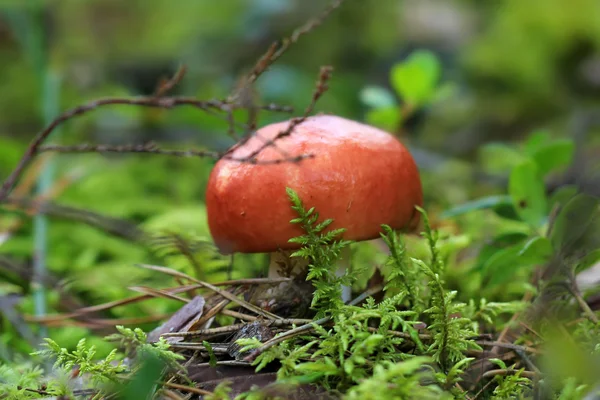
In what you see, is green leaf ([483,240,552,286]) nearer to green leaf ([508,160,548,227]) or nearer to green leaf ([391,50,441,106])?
green leaf ([508,160,548,227])

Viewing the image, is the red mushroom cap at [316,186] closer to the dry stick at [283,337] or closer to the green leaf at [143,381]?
the dry stick at [283,337]

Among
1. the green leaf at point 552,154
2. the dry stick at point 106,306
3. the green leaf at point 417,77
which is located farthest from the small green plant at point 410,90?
the dry stick at point 106,306

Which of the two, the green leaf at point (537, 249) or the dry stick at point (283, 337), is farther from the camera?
the green leaf at point (537, 249)

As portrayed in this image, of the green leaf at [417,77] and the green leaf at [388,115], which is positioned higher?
the green leaf at [417,77]

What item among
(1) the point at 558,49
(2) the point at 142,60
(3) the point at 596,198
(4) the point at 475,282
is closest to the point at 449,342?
(3) the point at 596,198

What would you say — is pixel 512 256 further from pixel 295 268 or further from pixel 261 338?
pixel 261 338

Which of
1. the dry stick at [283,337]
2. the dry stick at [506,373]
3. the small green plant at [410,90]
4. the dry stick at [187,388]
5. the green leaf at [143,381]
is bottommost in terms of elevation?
the dry stick at [506,373]

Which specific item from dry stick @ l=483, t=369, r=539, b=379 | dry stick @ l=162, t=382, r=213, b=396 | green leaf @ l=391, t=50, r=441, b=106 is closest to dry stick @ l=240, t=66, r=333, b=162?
dry stick @ l=162, t=382, r=213, b=396
